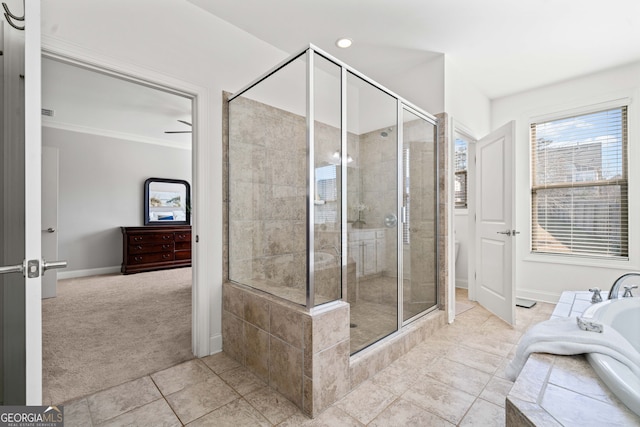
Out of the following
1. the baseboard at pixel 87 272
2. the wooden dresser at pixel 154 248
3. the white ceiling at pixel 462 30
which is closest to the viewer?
the white ceiling at pixel 462 30

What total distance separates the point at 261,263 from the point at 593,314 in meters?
2.09

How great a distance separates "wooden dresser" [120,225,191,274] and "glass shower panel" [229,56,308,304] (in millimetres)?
3853

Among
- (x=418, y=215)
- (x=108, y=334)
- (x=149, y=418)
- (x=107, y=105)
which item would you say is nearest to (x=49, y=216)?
(x=107, y=105)

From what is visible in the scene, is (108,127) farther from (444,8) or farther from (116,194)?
(444,8)

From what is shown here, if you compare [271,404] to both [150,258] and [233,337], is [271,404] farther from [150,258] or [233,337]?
[150,258]

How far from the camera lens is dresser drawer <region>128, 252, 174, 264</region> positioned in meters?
5.21

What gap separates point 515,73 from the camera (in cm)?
327

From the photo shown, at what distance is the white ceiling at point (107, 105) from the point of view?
11.0ft

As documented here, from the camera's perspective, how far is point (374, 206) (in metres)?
2.67

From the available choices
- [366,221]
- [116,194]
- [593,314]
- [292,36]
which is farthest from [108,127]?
[593,314]

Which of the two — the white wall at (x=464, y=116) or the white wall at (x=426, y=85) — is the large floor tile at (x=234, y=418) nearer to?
the white wall at (x=464, y=116)

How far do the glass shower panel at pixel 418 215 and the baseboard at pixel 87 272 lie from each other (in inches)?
209

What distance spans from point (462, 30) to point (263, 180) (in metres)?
2.12

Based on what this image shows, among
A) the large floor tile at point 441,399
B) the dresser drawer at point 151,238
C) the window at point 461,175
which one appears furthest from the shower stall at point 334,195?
the dresser drawer at point 151,238
